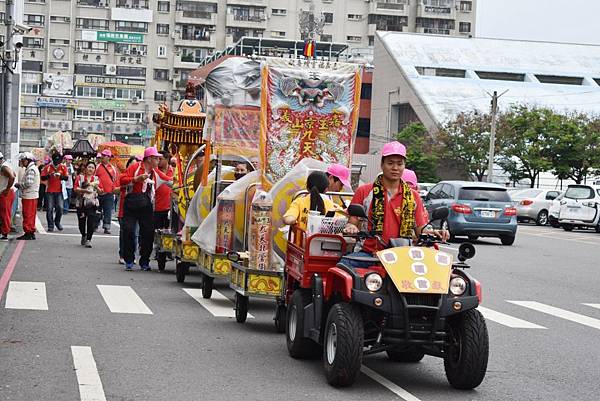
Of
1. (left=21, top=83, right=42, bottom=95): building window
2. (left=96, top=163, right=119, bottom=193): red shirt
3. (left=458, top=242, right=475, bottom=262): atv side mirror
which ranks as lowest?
(left=96, top=163, right=119, bottom=193): red shirt

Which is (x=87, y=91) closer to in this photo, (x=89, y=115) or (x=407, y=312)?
(x=89, y=115)

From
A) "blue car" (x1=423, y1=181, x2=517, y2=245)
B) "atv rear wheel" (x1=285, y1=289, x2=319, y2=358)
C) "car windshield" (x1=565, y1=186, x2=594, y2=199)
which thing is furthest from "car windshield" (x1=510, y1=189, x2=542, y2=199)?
"atv rear wheel" (x1=285, y1=289, x2=319, y2=358)

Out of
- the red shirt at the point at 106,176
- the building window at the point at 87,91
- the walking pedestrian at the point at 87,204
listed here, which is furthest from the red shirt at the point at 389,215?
the building window at the point at 87,91

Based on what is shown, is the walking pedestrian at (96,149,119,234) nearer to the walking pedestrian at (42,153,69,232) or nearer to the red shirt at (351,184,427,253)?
the walking pedestrian at (42,153,69,232)

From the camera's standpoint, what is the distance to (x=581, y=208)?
37.5 meters

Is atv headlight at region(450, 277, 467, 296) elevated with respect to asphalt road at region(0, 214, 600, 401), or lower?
elevated

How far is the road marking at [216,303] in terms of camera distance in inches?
512

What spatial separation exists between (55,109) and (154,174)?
74408 mm

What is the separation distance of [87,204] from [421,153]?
1930 inches

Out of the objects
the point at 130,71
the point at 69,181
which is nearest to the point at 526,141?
the point at 69,181

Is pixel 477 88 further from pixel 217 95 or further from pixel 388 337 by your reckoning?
pixel 388 337

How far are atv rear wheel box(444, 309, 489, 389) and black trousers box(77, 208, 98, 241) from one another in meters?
13.8

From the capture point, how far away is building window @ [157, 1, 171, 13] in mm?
95438

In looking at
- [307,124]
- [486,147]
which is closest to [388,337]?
[307,124]
